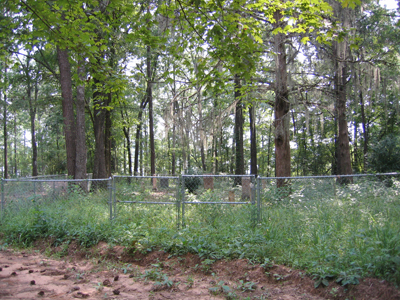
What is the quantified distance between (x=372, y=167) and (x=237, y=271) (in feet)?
47.6

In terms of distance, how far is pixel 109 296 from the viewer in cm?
391

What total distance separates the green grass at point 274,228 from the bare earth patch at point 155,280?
176mm

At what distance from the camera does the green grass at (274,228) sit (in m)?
4.02

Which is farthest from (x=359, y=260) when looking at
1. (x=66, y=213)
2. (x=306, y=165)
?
(x=306, y=165)

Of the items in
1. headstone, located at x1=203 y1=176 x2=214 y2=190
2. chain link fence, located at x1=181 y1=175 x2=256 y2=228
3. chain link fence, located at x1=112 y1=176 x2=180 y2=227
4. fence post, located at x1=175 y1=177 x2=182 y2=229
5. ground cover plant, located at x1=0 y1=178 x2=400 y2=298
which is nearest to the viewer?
ground cover plant, located at x1=0 y1=178 x2=400 y2=298

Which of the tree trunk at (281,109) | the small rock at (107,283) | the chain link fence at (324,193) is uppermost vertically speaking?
the tree trunk at (281,109)

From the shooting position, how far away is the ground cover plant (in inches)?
157

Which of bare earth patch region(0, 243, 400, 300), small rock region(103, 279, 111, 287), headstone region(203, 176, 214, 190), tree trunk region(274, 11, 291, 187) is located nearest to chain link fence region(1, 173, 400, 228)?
headstone region(203, 176, 214, 190)

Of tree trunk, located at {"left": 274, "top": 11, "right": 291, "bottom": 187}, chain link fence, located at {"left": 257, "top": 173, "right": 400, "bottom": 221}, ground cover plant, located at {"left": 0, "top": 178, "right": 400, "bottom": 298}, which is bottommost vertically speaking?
ground cover plant, located at {"left": 0, "top": 178, "right": 400, "bottom": 298}

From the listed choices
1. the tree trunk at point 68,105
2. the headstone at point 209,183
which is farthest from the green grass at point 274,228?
the tree trunk at point 68,105

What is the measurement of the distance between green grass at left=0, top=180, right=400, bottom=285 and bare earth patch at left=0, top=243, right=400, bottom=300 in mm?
176

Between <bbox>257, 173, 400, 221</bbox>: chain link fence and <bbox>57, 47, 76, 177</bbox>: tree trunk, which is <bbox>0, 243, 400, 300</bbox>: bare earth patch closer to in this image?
<bbox>257, 173, 400, 221</bbox>: chain link fence

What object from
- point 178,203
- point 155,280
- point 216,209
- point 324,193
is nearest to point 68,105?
point 178,203

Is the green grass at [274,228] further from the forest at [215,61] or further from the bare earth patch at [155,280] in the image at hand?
the forest at [215,61]
